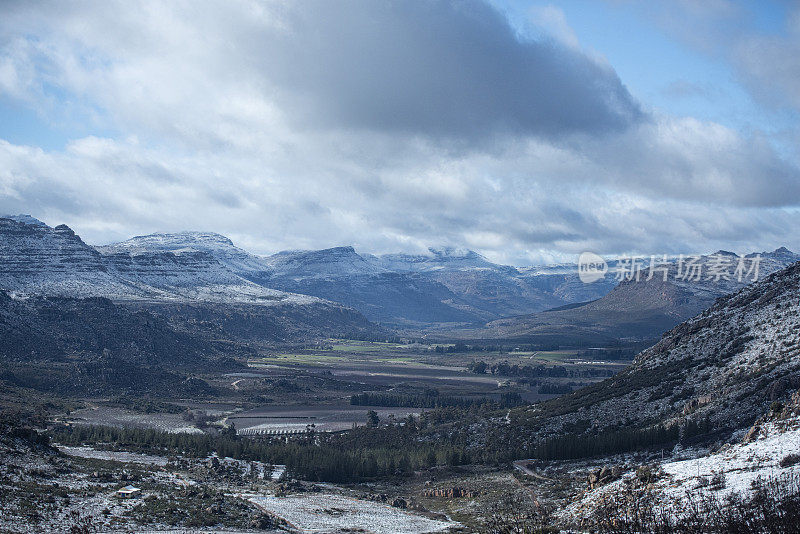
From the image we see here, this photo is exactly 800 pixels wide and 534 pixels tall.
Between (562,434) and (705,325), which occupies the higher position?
(705,325)

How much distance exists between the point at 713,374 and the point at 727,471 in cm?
6578

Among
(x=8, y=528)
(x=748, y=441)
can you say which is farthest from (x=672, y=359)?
(x=8, y=528)

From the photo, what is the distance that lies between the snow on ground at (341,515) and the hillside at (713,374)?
4246 centimetres

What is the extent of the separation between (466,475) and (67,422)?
302 ft

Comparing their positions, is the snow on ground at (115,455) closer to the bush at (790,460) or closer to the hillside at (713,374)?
the hillside at (713,374)

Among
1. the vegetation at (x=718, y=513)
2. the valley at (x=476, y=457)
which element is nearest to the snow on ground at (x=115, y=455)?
the valley at (x=476, y=457)

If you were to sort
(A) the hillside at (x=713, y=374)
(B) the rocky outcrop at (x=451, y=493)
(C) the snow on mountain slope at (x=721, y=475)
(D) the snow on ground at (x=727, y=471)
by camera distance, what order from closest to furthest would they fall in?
1. (C) the snow on mountain slope at (x=721, y=475)
2. (D) the snow on ground at (x=727, y=471)
3. (B) the rocky outcrop at (x=451, y=493)
4. (A) the hillside at (x=713, y=374)

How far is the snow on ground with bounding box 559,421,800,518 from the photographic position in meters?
52.4

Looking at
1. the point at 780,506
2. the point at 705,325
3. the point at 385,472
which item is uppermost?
the point at 705,325

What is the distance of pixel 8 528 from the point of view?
→ 181 ft

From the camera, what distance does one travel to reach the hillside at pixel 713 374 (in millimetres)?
97188

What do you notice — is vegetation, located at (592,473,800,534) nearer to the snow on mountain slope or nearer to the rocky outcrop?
the snow on mountain slope

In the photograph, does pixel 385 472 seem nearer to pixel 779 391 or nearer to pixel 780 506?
pixel 779 391

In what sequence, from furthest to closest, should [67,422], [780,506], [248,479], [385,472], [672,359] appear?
[67,422], [672,359], [385,472], [248,479], [780,506]
